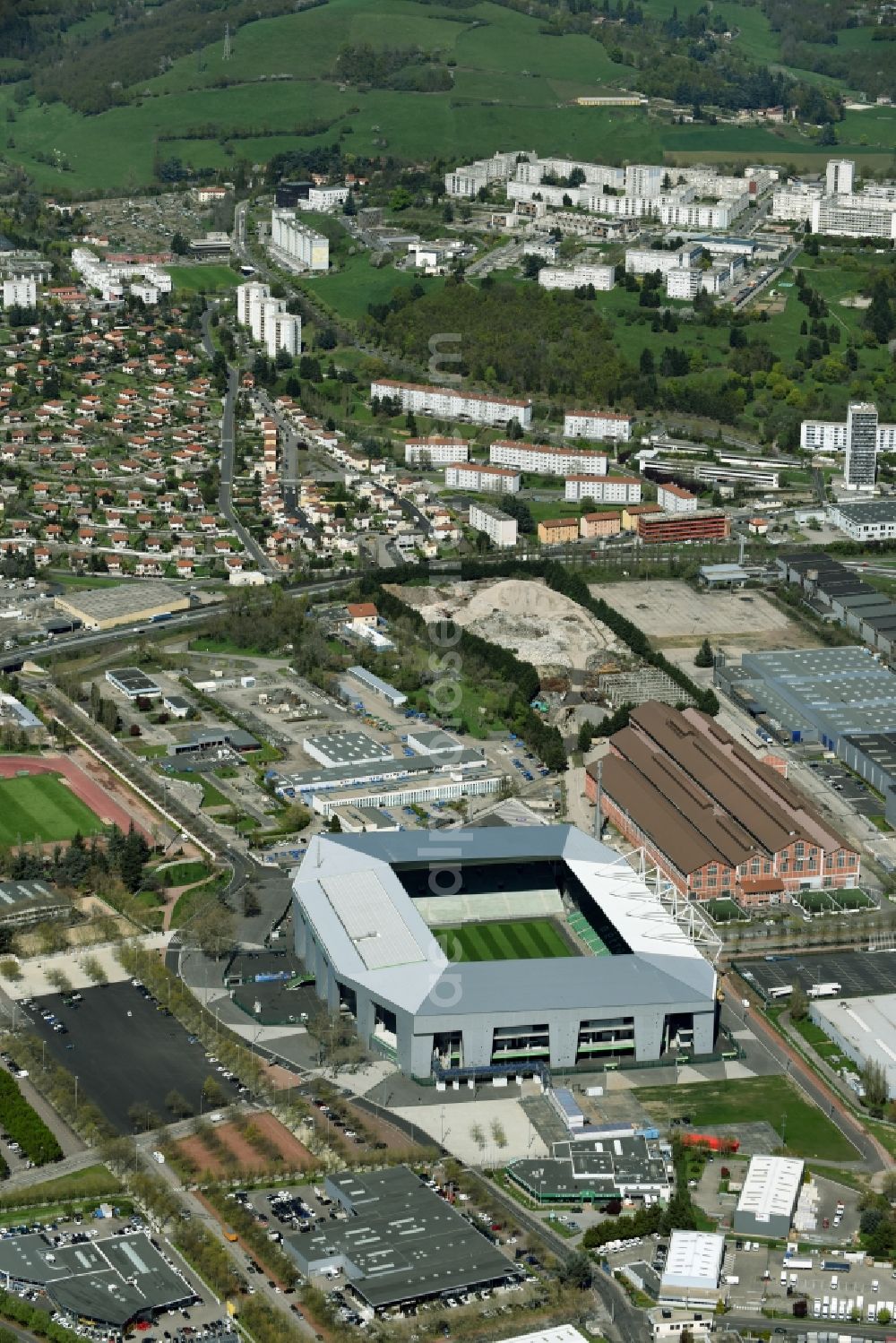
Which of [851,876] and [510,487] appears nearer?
[851,876]

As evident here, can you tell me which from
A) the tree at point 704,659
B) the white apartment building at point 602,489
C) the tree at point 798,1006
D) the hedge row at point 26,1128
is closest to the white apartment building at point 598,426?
the white apartment building at point 602,489

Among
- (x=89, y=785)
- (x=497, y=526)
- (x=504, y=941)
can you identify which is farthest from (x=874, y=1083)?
(x=497, y=526)

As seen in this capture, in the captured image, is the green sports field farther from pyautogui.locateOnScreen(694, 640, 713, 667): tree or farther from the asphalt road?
pyautogui.locateOnScreen(694, 640, 713, 667): tree

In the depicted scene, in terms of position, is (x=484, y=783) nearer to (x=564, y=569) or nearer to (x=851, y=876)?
(x=851, y=876)

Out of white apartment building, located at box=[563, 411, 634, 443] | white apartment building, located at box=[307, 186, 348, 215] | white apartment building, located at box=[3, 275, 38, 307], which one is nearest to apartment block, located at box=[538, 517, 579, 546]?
white apartment building, located at box=[563, 411, 634, 443]

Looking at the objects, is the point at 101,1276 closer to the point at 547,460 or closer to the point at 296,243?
the point at 547,460

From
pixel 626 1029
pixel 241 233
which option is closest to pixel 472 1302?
pixel 626 1029
